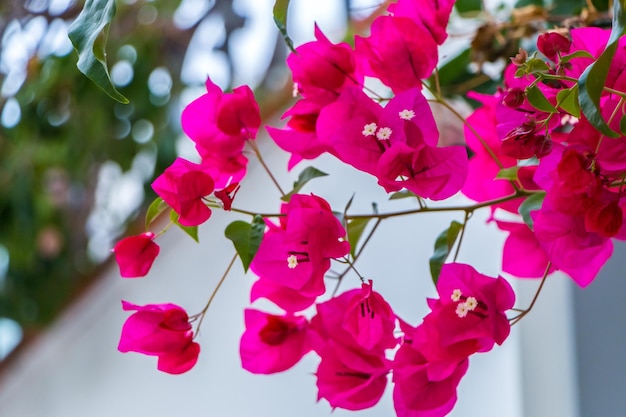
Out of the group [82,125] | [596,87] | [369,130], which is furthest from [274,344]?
[82,125]

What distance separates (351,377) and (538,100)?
0.22 m

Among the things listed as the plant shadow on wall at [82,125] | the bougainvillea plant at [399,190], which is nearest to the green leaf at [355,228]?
the bougainvillea plant at [399,190]

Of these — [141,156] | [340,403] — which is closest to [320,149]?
[340,403]

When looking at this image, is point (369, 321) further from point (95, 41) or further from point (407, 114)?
point (95, 41)

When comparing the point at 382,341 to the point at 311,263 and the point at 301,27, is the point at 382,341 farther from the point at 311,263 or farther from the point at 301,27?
the point at 301,27

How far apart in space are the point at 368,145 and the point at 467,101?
45cm

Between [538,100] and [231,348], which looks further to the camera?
[231,348]

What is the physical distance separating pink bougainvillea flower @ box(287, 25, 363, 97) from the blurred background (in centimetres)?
31

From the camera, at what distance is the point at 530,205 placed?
542 mm

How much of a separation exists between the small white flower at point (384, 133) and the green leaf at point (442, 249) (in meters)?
0.14

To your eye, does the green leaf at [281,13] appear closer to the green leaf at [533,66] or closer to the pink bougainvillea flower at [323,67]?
the pink bougainvillea flower at [323,67]

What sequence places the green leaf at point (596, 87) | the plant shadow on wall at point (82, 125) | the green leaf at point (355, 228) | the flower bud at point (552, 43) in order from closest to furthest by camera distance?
the green leaf at point (596, 87)
the flower bud at point (552, 43)
the green leaf at point (355, 228)
the plant shadow on wall at point (82, 125)

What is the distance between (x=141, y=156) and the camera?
180cm

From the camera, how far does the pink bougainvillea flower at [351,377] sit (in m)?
0.53
